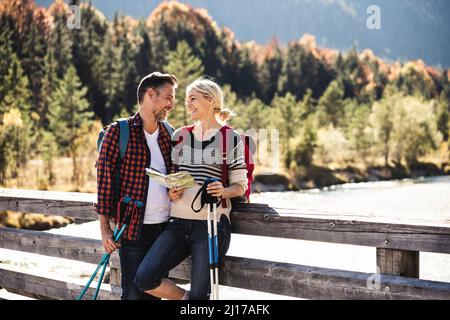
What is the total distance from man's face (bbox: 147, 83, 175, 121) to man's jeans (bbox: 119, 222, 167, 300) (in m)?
0.69

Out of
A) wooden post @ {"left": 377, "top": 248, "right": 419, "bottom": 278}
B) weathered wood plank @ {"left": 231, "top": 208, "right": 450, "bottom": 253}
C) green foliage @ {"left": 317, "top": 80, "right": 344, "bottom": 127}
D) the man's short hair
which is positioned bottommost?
wooden post @ {"left": 377, "top": 248, "right": 419, "bottom": 278}

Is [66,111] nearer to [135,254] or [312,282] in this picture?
[135,254]

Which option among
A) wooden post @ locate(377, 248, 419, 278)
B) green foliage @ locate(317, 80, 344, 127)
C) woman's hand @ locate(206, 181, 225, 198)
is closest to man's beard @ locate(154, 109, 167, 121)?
woman's hand @ locate(206, 181, 225, 198)

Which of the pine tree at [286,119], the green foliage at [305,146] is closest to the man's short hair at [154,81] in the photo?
the green foliage at [305,146]

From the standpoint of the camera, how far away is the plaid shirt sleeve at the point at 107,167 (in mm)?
3463

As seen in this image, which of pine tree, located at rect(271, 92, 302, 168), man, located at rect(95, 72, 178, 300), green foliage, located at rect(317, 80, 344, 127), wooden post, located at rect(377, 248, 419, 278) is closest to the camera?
wooden post, located at rect(377, 248, 419, 278)

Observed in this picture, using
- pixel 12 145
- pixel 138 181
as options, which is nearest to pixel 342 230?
pixel 138 181

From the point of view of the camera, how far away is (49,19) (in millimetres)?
52375

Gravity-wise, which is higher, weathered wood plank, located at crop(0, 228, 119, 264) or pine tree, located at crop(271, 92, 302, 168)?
pine tree, located at crop(271, 92, 302, 168)

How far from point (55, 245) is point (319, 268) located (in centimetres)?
214

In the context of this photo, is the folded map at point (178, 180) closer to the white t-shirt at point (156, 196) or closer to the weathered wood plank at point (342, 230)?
the white t-shirt at point (156, 196)

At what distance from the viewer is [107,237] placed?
352 centimetres

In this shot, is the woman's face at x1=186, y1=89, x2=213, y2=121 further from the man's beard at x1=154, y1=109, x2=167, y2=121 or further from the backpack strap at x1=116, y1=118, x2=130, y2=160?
the backpack strap at x1=116, y1=118, x2=130, y2=160

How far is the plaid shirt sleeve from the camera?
3463 mm
